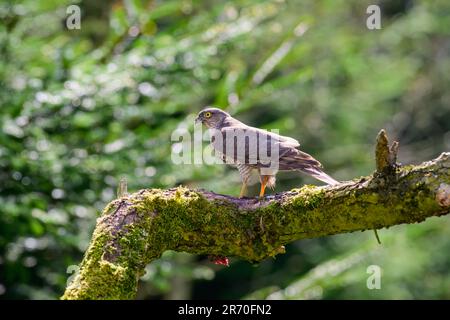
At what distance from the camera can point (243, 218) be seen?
4.46m

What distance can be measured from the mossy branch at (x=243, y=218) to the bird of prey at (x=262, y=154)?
441 millimetres

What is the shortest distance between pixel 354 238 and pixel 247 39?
23.4 feet

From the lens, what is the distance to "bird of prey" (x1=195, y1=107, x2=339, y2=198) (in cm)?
505

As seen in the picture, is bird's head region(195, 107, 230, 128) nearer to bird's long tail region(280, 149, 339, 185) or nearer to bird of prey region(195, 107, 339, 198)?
bird of prey region(195, 107, 339, 198)

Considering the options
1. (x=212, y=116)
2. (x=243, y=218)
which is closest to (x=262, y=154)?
(x=243, y=218)

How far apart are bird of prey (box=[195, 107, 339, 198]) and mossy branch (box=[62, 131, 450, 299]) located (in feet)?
1.45

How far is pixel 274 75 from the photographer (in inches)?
605

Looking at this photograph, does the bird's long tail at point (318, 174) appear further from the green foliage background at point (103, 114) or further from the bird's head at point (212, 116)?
the green foliage background at point (103, 114)

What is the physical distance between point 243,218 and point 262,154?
3.29 ft

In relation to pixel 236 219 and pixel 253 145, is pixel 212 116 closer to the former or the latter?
pixel 253 145

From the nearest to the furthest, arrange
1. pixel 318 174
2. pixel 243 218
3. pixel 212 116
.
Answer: pixel 243 218 < pixel 318 174 < pixel 212 116

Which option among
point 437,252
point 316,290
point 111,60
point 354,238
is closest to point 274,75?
point 354,238
